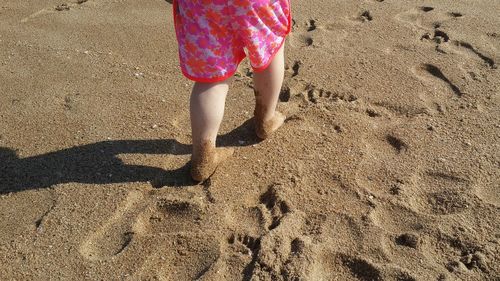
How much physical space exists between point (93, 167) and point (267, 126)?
81 cm

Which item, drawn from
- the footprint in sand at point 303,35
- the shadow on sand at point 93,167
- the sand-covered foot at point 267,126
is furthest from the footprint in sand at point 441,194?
the footprint in sand at point 303,35

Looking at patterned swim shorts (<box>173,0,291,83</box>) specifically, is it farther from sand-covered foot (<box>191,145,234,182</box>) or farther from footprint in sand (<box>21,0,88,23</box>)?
footprint in sand (<box>21,0,88,23</box>)

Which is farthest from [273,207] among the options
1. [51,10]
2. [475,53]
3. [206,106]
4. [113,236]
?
[51,10]

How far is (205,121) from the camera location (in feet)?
7.52

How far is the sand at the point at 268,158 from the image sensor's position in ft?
6.89

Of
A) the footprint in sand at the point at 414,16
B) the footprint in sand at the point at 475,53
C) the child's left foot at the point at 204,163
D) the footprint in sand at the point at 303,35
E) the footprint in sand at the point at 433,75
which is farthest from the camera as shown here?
the footprint in sand at the point at 414,16

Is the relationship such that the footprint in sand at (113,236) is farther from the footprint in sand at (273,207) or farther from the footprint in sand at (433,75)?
the footprint in sand at (433,75)

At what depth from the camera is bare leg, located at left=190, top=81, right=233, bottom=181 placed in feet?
7.45

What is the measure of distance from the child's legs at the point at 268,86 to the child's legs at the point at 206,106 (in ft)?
0.73

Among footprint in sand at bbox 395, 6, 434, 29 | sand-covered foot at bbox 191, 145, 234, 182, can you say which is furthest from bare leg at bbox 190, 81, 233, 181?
footprint in sand at bbox 395, 6, 434, 29

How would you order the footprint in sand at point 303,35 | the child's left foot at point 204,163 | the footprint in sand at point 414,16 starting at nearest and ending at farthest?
the child's left foot at point 204,163
the footprint in sand at point 303,35
the footprint in sand at point 414,16

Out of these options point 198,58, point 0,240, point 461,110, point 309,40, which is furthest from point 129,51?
point 461,110

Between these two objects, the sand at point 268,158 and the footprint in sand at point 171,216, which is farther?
the footprint in sand at point 171,216

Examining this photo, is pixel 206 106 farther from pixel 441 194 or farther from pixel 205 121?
pixel 441 194
